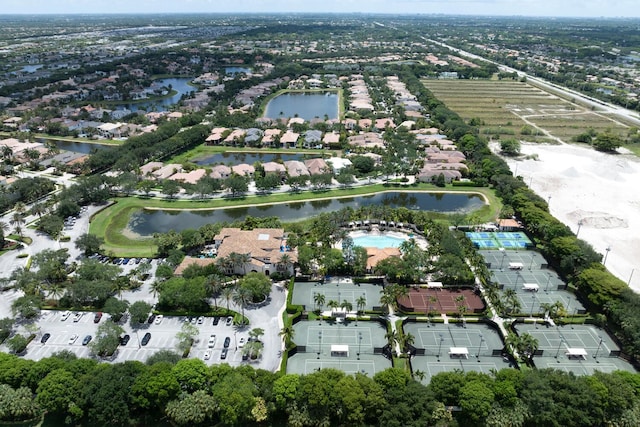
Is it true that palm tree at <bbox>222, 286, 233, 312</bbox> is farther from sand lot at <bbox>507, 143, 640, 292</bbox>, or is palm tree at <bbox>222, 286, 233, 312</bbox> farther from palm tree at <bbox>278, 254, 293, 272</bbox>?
sand lot at <bbox>507, 143, 640, 292</bbox>

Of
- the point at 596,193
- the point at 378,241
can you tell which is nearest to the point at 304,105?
the point at 378,241

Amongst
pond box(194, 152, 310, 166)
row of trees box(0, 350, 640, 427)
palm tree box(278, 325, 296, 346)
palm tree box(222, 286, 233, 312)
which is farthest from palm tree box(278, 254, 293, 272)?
pond box(194, 152, 310, 166)

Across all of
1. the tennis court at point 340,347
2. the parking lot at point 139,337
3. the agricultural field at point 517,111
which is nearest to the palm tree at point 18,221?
the parking lot at point 139,337

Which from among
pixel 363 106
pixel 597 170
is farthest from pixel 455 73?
pixel 597 170

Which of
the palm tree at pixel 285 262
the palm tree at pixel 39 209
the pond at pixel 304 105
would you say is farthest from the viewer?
the pond at pixel 304 105

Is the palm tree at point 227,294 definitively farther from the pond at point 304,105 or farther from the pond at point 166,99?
the pond at point 166,99

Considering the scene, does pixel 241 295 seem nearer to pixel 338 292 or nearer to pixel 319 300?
pixel 319 300

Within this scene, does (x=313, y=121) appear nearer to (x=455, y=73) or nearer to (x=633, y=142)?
(x=633, y=142)
